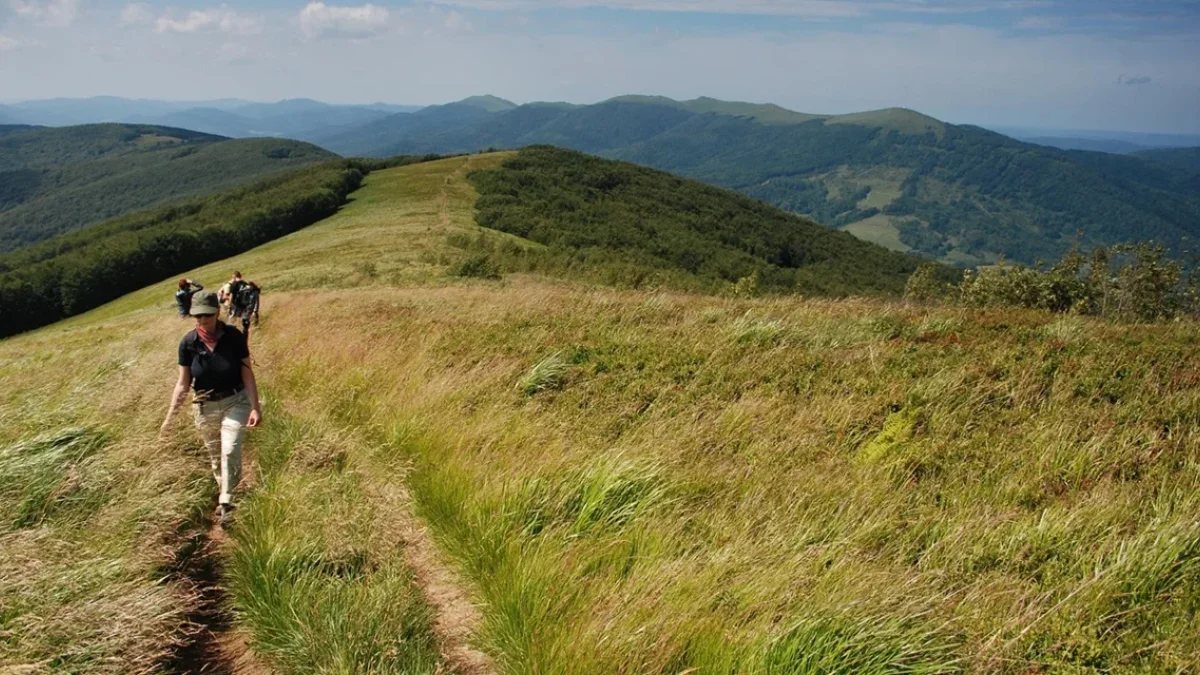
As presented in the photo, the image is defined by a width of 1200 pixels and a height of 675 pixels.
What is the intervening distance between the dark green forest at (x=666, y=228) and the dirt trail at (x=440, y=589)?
4694 centimetres

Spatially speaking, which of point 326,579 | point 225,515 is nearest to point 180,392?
point 225,515

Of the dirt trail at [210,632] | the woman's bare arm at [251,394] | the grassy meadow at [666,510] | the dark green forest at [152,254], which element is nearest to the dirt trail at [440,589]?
the grassy meadow at [666,510]

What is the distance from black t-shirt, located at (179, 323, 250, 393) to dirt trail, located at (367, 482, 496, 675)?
216cm

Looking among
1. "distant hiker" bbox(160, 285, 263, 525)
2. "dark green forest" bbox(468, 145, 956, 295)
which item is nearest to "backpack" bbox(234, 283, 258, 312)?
"distant hiker" bbox(160, 285, 263, 525)

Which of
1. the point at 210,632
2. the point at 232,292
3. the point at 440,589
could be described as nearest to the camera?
the point at 210,632

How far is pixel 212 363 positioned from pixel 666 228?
104425 millimetres

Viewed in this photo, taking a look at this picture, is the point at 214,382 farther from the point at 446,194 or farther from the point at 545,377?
the point at 446,194

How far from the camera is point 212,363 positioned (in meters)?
5.83

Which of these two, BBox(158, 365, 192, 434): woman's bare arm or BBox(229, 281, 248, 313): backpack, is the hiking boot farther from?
BBox(229, 281, 248, 313): backpack

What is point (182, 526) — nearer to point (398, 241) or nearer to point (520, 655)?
point (520, 655)

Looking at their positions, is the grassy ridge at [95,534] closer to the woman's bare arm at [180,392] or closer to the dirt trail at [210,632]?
the dirt trail at [210,632]

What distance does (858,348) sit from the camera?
8148mm

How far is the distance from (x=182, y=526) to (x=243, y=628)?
155 cm

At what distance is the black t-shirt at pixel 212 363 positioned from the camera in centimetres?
582
